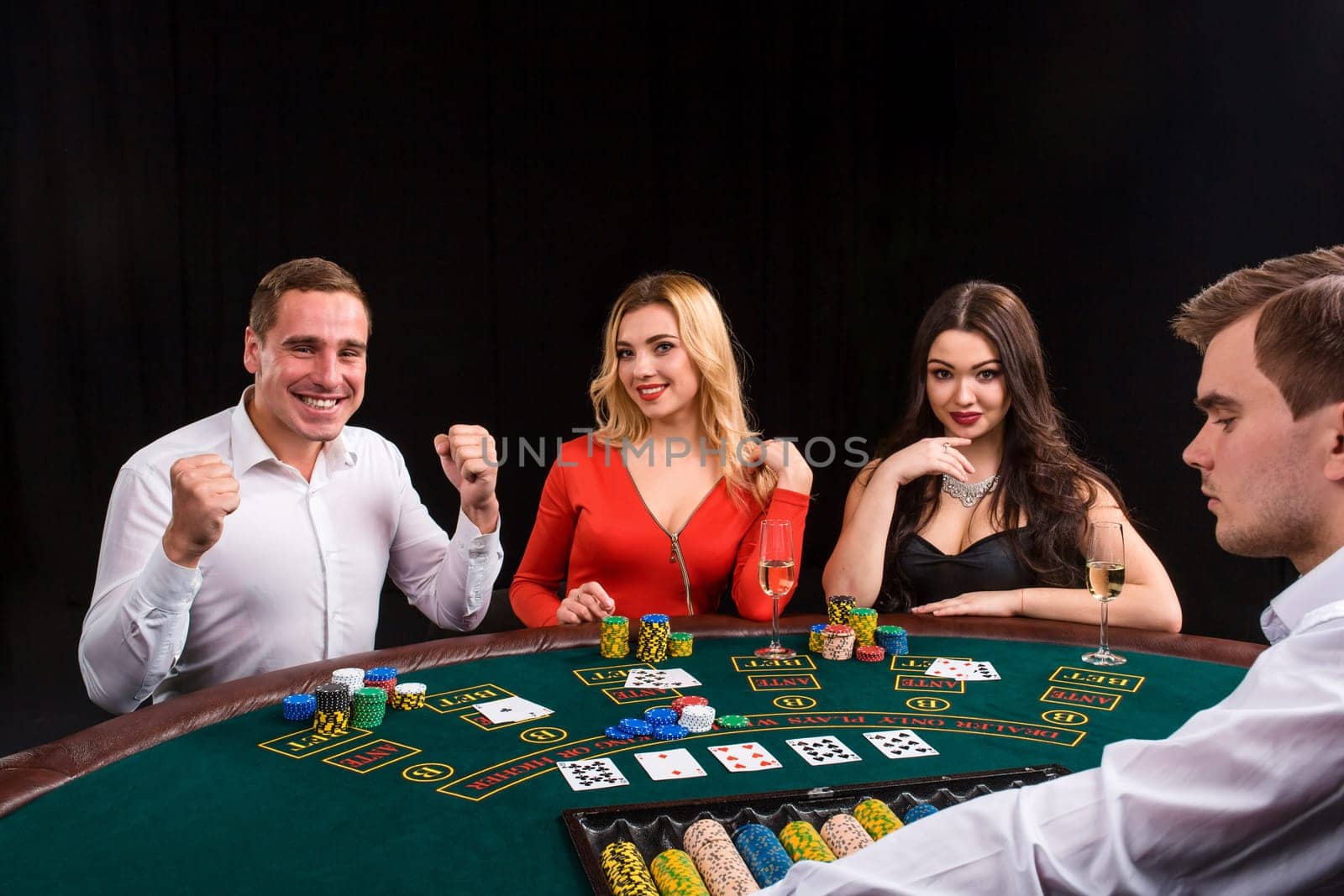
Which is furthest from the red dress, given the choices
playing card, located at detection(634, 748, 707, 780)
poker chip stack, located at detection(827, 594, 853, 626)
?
playing card, located at detection(634, 748, 707, 780)

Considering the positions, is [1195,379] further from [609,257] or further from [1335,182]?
[609,257]

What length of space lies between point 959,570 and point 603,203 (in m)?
3.59

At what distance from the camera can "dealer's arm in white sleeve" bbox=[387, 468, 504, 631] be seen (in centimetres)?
258

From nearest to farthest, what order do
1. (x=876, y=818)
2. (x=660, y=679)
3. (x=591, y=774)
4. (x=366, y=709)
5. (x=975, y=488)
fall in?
(x=876, y=818) → (x=591, y=774) → (x=366, y=709) → (x=660, y=679) → (x=975, y=488)

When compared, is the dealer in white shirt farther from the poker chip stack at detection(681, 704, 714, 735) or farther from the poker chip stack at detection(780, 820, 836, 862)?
the poker chip stack at detection(780, 820, 836, 862)

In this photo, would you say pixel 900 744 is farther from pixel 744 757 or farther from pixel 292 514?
pixel 292 514

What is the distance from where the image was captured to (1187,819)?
0.79m

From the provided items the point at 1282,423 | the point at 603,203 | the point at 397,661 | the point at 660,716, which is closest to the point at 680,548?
the point at 397,661

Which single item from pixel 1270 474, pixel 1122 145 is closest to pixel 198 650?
pixel 1270 474

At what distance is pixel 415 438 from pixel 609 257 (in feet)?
4.88

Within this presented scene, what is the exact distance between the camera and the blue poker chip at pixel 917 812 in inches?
50.0

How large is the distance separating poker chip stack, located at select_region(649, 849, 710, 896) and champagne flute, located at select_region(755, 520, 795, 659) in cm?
92

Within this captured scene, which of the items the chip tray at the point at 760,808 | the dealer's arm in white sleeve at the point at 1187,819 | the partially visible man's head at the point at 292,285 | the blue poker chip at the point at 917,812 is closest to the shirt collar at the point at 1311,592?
the dealer's arm in white sleeve at the point at 1187,819

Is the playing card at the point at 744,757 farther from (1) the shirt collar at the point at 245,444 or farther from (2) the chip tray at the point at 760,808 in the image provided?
(1) the shirt collar at the point at 245,444
